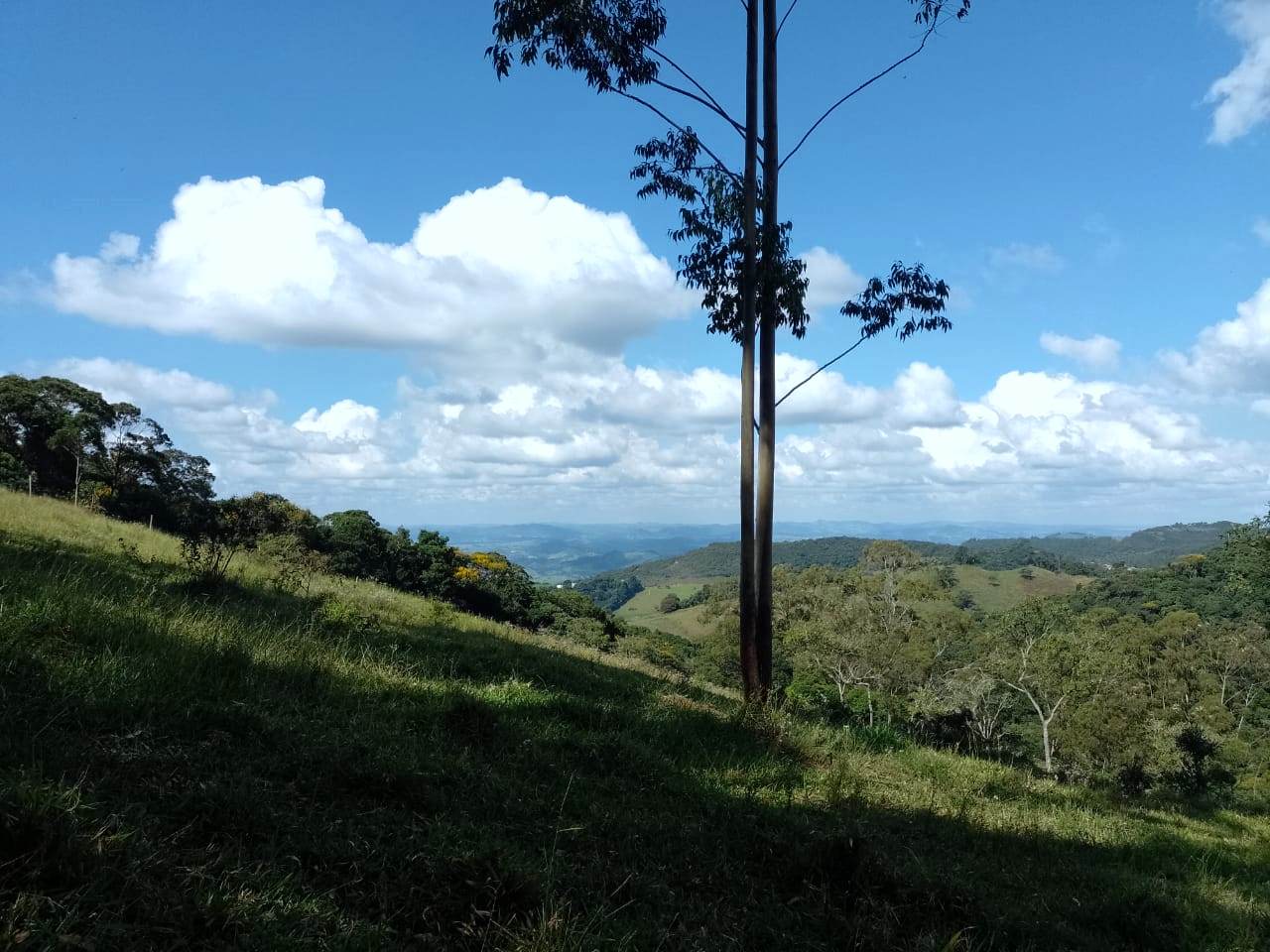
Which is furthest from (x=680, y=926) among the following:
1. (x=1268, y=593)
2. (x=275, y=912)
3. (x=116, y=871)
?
(x=1268, y=593)

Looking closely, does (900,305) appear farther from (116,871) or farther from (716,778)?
(116,871)

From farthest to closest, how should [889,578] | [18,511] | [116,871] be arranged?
[889,578] < [18,511] < [116,871]

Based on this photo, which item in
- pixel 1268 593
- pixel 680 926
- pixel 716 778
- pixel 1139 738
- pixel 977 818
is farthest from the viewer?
pixel 1268 593

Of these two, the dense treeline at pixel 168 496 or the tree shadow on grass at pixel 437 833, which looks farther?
the dense treeline at pixel 168 496

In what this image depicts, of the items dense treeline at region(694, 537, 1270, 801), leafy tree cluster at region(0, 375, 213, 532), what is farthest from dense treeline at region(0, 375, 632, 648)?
dense treeline at region(694, 537, 1270, 801)

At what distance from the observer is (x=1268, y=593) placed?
68.5 m

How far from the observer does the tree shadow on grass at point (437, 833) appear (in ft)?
9.00

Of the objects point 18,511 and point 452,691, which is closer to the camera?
point 452,691

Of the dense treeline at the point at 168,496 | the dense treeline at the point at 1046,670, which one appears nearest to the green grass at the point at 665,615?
the dense treeline at the point at 1046,670

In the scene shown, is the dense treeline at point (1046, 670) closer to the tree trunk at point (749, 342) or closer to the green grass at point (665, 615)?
the tree trunk at point (749, 342)

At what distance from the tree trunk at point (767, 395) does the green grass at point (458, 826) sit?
1.61 meters

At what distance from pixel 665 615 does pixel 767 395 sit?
13478 centimetres

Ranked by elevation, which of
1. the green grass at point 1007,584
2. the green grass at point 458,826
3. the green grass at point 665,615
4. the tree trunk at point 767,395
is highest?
the tree trunk at point 767,395

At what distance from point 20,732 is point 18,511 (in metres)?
14.4
